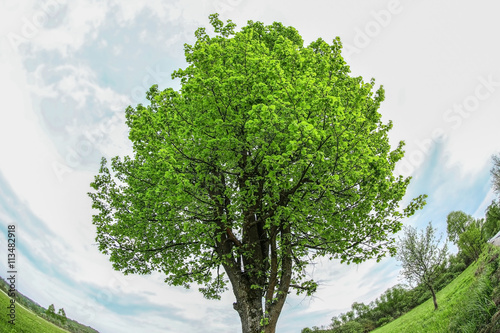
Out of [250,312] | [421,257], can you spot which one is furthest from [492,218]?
[250,312]

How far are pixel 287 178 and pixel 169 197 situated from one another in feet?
15.9

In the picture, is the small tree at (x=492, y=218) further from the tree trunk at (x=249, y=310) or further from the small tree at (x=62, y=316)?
the small tree at (x=62, y=316)

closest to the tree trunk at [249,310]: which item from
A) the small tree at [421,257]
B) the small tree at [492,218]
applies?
the small tree at [421,257]

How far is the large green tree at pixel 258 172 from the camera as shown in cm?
1113

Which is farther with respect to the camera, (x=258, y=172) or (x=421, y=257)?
(x=421, y=257)

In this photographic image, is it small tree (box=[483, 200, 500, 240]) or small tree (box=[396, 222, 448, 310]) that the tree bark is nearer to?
small tree (box=[396, 222, 448, 310])

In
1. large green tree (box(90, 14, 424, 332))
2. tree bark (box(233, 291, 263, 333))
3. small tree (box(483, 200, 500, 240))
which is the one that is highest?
small tree (box(483, 200, 500, 240))

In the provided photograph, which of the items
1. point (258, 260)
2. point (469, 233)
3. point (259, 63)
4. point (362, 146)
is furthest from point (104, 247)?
point (469, 233)

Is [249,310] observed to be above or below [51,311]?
below

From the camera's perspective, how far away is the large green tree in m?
11.1

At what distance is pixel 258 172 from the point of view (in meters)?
13.9

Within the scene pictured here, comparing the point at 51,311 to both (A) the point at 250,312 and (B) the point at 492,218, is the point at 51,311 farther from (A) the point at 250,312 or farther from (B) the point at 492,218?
(B) the point at 492,218

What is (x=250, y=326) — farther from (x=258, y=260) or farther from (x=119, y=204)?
(x=119, y=204)

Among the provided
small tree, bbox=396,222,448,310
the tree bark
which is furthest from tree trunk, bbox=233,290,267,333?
small tree, bbox=396,222,448,310
